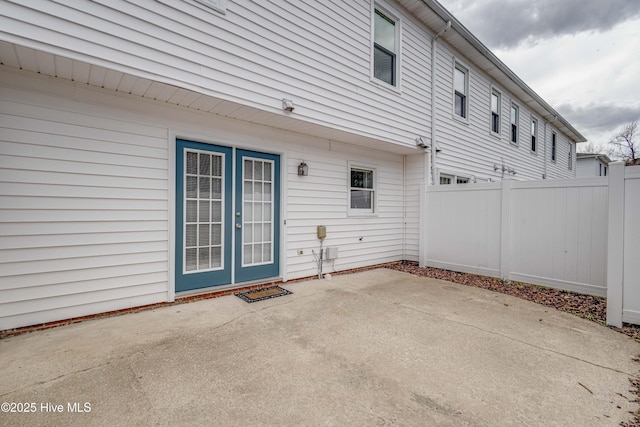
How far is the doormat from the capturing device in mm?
4176

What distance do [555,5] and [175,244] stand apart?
11.5 metres

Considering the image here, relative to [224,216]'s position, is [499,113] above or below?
above

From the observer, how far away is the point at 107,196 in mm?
3473

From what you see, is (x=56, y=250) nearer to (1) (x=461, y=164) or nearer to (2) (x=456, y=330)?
(2) (x=456, y=330)

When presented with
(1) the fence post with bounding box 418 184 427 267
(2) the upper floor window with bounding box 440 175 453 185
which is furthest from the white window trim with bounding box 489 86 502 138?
(1) the fence post with bounding box 418 184 427 267

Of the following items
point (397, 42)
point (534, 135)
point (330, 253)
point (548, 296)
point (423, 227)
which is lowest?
point (548, 296)

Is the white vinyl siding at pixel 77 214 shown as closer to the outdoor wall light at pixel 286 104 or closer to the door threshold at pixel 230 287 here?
the door threshold at pixel 230 287

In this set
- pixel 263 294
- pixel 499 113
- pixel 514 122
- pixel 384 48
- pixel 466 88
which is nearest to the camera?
pixel 263 294

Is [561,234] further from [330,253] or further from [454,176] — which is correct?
[330,253]

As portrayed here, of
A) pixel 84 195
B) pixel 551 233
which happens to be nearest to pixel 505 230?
pixel 551 233

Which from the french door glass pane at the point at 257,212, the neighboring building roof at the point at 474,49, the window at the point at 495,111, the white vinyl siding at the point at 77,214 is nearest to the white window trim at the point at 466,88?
the neighboring building roof at the point at 474,49

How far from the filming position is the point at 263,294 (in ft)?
14.4

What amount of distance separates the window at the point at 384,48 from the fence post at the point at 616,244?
164 inches

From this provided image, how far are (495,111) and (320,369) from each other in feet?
34.3
